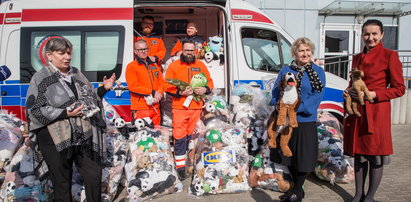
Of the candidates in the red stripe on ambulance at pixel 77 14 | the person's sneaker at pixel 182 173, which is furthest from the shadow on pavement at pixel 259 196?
the red stripe on ambulance at pixel 77 14

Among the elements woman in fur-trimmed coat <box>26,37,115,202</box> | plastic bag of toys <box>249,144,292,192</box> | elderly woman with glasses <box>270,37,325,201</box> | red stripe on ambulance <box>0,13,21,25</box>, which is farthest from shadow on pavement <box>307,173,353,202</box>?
red stripe on ambulance <box>0,13,21,25</box>

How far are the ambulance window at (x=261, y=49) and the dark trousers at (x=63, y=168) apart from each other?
3.04m

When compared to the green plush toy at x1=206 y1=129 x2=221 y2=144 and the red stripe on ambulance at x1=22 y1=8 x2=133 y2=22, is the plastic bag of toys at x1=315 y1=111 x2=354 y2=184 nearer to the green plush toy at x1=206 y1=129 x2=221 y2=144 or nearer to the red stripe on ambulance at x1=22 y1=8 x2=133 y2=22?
the green plush toy at x1=206 y1=129 x2=221 y2=144

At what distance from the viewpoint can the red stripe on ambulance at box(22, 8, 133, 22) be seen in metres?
4.20

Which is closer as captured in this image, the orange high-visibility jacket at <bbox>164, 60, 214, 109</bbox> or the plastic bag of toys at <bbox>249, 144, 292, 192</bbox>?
the plastic bag of toys at <bbox>249, 144, 292, 192</bbox>

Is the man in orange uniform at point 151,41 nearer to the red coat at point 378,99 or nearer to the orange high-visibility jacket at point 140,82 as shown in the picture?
the orange high-visibility jacket at point 140,82

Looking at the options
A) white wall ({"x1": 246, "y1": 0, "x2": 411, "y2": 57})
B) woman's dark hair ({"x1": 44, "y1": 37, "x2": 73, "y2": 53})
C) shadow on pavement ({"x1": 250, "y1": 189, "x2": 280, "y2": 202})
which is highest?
white wall ({"x1": 246, "y1": 0, "x2": 411, "y2": 57})

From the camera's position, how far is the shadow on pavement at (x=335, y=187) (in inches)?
133

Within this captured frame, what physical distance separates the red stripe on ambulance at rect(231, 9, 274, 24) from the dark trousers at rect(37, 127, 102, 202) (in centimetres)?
324

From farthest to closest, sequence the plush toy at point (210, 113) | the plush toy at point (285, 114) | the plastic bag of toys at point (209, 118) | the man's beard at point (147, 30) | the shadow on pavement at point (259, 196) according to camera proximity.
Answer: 1. the man's beard at point (147, 30)
2. the plush toy at point (210, 113)
3. the plastic bag of toys at point (209, 118)
4. the shadow on pavement at point (259, 196)
5. the plush toy at point (285, 114)

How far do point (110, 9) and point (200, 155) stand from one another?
2.64 metres

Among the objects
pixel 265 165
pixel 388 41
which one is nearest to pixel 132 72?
pixel 265 165

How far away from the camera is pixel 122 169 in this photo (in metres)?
3.49

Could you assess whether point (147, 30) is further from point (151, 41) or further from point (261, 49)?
point (261, 49)
